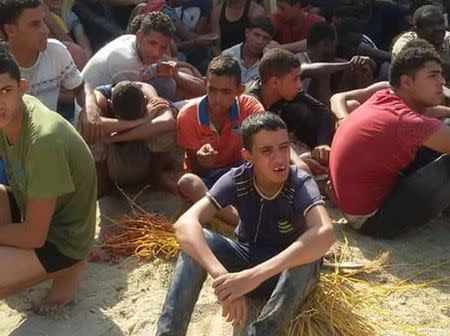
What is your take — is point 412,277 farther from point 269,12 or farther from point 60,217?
point 269,12

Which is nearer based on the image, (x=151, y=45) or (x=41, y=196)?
(x=41, y=196)

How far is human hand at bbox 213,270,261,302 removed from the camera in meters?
3.00

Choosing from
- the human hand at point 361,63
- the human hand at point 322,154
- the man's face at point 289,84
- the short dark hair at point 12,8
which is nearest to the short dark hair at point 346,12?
the human hand at point 361,63

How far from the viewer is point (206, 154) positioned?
4227mm

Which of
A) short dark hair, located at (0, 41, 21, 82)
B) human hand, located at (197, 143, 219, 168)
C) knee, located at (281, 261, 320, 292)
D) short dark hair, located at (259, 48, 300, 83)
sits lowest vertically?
human hand, located at (197, 143, 219, 168)

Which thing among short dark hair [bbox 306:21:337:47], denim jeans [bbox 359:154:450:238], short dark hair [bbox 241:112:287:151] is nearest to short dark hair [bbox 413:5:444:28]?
short dark hair [bbox 306:21:337:47]

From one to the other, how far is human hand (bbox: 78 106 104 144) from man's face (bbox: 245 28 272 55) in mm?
2009

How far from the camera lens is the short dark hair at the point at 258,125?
10.9 feet

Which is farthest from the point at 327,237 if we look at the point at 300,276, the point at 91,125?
the point at 91,125

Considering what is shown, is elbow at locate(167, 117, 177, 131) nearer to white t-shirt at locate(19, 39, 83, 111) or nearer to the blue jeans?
white t-shirt at locate(19, 39, 83, 111)

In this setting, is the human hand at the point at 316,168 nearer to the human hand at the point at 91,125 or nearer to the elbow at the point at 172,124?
the elbow at the point at 172,124

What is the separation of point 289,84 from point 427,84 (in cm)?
102

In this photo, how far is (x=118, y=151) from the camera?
15.2 ft

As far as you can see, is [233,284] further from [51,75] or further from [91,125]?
[51,75]
